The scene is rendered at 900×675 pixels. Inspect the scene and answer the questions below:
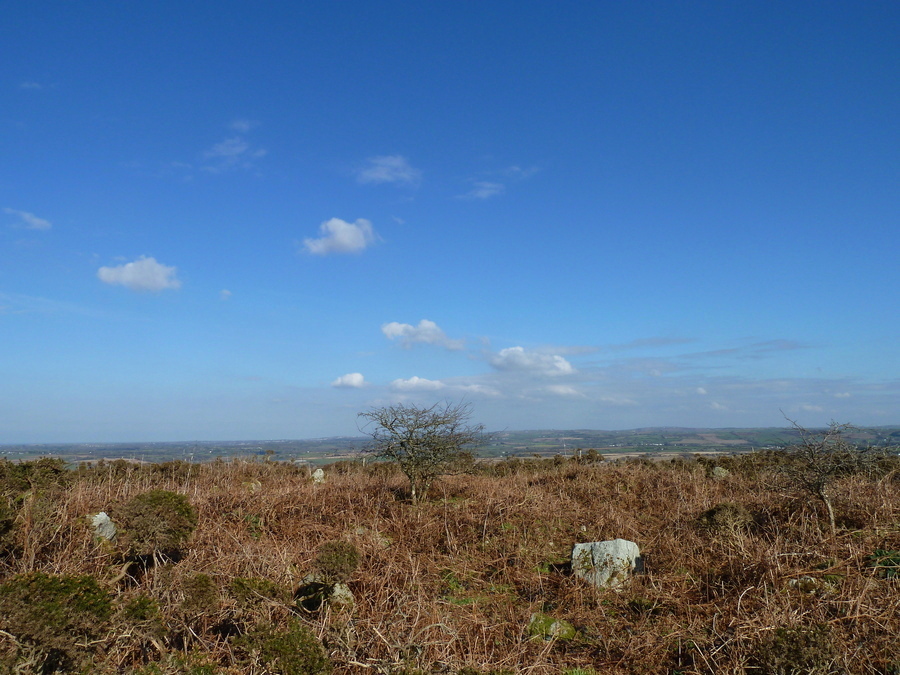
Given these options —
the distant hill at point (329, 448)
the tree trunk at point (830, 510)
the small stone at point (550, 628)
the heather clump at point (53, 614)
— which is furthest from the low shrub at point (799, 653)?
the heather clump at point (53, 614)

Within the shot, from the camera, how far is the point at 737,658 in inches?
220

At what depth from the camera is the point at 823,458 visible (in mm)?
10000

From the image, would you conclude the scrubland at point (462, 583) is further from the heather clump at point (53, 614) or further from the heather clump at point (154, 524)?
the heather clump at point (154, 524)

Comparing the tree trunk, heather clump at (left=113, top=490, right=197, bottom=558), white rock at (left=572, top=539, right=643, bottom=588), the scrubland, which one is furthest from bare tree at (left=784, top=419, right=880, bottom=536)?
heather clump at (left=113, top=490, right=197, bottom=558)

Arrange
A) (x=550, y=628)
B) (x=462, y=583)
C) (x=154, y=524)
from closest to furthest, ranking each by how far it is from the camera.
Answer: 1. (x=550, y=628)
2. (x=154, y=524)
3. (x=462, y=583)

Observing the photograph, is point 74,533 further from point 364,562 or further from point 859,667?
point 859,667

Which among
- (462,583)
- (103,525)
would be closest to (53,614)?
(103,525)

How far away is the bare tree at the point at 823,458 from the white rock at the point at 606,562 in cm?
369

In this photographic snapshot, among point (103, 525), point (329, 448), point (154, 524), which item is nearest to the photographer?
point (154, 524)

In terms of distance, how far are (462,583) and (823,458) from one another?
710cm

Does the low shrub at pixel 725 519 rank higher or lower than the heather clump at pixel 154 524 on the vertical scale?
lower

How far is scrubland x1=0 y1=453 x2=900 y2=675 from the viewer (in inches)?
205

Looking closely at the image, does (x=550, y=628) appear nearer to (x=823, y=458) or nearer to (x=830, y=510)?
(x=830, y=510)

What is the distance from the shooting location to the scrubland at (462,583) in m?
5.21
